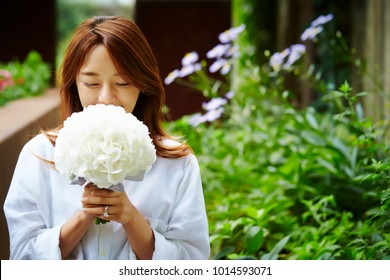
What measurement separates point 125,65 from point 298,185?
5.24 ft

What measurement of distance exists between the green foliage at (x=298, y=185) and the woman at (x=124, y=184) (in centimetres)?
59

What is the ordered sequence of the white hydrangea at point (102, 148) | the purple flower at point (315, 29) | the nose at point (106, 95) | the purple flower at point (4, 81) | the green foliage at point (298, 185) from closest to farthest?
the white hydrangea at point (102, 148)
the nose at point (106, 95)
the green foliage at point (298, 185)
the purple flower at point (315, 29)
the purple flower at point (4, 81)

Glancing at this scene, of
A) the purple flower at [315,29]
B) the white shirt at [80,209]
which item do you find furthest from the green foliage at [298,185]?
the white shirt at [80,209]

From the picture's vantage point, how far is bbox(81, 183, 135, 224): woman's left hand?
5.56 feet

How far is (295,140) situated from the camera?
12.6 ft

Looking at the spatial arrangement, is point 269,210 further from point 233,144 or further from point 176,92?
point 176,92

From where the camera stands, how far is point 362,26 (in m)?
5.60

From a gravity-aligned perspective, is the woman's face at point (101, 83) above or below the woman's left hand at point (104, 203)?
above

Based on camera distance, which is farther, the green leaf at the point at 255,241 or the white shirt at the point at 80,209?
the green leaf at the point at 255,241

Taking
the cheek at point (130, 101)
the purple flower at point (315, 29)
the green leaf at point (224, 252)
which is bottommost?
the green leaf at point (224, 252)

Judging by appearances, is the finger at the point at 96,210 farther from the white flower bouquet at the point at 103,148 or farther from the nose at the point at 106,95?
the nose at the point at 106,95

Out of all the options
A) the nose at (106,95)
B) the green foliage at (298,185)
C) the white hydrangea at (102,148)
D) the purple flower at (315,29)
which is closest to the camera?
the white hydrangea at (102,148)

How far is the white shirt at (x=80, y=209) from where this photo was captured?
6.13 ft

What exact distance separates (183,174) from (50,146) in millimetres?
348
